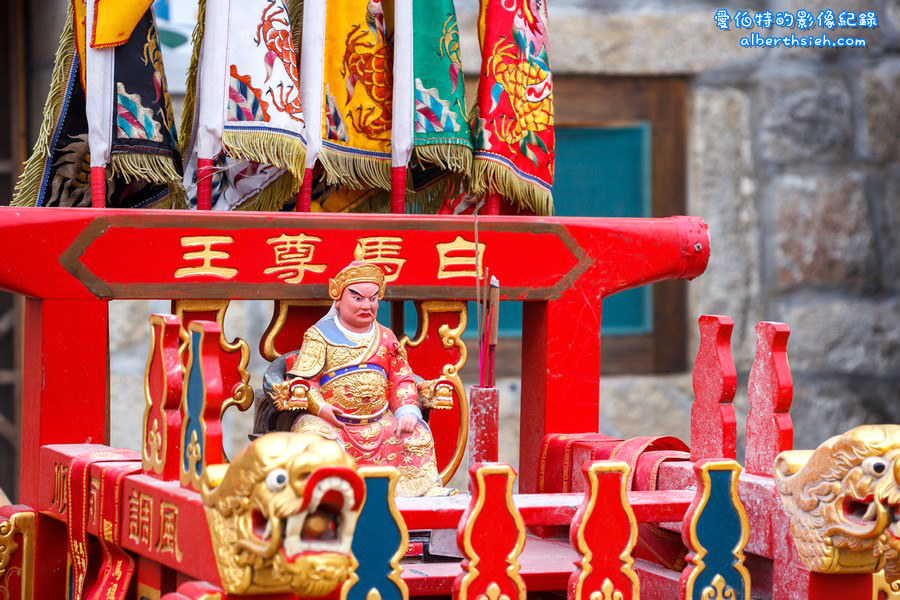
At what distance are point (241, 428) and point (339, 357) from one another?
201 cm

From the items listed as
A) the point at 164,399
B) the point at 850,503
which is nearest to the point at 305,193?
the point at 164,399

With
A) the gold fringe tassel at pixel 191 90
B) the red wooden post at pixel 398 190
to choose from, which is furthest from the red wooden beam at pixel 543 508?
the gold fringe tassel at pixel 191 90

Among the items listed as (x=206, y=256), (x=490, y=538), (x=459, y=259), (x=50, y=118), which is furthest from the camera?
(x=459, y=259)

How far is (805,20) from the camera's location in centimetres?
550

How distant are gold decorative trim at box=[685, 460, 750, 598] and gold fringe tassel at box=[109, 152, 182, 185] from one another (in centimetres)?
140

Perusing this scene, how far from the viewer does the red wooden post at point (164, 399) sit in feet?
8.82

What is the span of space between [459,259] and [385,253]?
7.2 inches

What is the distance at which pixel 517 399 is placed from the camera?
542 cm

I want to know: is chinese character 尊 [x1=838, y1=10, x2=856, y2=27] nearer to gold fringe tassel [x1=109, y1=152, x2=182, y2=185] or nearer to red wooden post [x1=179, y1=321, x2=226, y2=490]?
gold fringe tassel [x1=109, y1=152, x2=182, y2=185]

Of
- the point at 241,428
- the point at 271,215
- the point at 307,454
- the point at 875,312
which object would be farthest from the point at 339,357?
the point at 875,312

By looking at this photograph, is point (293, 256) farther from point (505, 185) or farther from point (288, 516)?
point (288, 516)

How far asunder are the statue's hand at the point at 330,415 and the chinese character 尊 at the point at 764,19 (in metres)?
2.94

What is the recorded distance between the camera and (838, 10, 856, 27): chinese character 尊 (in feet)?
18.2

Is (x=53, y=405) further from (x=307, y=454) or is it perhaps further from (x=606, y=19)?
(x=606, y=19)
